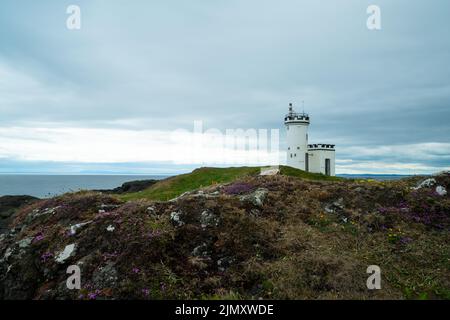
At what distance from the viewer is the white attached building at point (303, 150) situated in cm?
6556

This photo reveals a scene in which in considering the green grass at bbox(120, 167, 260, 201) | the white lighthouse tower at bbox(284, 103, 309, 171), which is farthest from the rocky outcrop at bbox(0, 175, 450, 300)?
the white lighthouse tower at bbox(284, 103, 309, 171)

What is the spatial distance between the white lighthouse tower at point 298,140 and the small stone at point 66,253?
58524 millimetres

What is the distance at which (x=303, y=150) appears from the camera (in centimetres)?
6569

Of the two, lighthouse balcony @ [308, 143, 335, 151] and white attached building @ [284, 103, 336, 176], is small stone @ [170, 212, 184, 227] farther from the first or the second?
lighthouse balcony @ [308, 143, 335, 151]

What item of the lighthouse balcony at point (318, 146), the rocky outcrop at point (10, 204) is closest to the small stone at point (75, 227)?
the rocky outcrop at point (10, 204)

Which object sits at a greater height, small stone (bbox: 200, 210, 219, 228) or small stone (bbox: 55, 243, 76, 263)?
small stone (bbox: 200, 210, 219, 228)

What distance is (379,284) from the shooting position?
897 cm

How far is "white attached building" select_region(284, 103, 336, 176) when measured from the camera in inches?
2581

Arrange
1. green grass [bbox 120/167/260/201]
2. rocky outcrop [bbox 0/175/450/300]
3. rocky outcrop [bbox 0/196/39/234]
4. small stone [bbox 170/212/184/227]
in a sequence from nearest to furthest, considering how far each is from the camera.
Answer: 1. rocky outcrop [bbox 0/175/450/300]
2. small stone [bbox 170/212/184/227]
3. rocky outcrop [bbox 0/196/39/234]
4. green grass [bbox 120/167/260/201]

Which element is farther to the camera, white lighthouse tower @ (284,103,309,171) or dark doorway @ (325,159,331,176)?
dark doorway @ (325,159,331,176)

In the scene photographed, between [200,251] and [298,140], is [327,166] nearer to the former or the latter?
[298,140]

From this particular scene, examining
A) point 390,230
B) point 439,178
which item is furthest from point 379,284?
point 439,178

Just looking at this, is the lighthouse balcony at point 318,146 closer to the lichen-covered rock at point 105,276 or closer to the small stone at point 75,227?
the small stone at point 75,227
